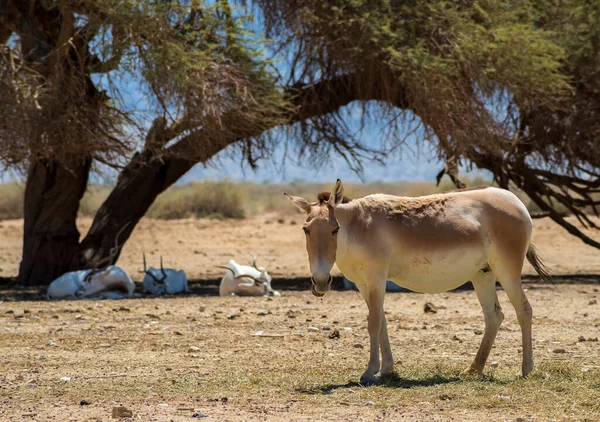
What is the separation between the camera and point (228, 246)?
95.7 feet

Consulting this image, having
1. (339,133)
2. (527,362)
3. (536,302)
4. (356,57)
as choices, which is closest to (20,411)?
(527,362)

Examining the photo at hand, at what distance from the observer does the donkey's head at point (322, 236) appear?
22.3 feet

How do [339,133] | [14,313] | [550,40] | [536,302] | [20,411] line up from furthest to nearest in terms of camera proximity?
[339,133] < [550,40] < [536,302] < [14,313] < [20,411]

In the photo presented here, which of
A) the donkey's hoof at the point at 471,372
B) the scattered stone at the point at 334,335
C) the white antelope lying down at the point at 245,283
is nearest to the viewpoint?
the donkey's hoof at the point at 471,372

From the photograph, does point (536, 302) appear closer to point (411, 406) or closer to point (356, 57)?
Result: point (356, 57)

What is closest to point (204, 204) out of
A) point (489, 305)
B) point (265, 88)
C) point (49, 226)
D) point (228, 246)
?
point (228, 246)

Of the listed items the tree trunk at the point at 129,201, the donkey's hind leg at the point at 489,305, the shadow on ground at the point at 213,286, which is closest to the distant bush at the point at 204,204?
the shadow on ground at the point at 213,286

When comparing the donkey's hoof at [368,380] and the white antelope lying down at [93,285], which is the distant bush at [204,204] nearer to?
the white antelope lying down at [93,285]

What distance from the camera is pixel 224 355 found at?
908 centimetres

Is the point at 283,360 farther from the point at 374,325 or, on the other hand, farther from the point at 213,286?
the point at 213,286

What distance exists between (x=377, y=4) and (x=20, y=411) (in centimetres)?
1124

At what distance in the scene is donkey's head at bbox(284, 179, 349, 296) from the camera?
268 inches

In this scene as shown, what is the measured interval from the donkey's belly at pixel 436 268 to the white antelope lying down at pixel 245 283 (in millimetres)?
7510

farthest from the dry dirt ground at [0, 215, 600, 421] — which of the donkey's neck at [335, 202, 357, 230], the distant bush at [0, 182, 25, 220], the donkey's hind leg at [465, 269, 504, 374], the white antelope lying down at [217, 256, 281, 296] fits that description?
the distant bush at [0, 182, 25, 220]
